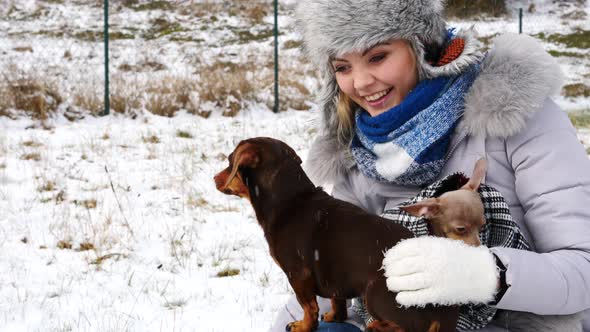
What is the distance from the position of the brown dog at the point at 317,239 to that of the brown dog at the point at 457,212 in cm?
11

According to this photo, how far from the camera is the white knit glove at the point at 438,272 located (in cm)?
172

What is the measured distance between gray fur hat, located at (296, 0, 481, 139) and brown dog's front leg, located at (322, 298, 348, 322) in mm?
966

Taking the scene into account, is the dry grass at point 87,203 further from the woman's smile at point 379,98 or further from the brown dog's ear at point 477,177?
the brown dog's ear at point 477,177

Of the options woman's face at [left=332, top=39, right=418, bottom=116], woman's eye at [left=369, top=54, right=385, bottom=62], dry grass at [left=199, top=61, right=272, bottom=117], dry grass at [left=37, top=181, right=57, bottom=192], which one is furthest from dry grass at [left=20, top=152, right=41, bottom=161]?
woman's eye at [left=369, top=54, right=385, bottom=62]

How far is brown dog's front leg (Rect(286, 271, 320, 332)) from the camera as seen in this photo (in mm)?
2045

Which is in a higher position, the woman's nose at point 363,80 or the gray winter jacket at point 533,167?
the woman's nose at point 363,80

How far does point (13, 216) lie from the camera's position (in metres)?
5.29

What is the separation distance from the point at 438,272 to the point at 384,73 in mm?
962

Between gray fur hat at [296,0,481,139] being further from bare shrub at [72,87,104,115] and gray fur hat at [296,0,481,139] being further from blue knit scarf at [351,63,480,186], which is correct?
bare shrub at [72,87,104,115]

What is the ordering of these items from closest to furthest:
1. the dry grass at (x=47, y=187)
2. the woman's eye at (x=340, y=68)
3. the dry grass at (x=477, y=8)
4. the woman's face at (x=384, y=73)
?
the woman's face at (x=384, y=73) → the woman's eye at (x=340, y=68) → the dry grass at (x=47, y=187) → the dry grass at (x=477, y=8)

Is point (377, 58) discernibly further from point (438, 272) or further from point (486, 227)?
point (438, 272)

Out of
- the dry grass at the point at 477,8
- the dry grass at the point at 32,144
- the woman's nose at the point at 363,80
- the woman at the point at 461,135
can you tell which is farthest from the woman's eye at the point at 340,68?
the dry grass at the point at 477,8

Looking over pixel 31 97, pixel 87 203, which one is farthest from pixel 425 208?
pixel 31 97

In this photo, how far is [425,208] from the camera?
1.85 metres
